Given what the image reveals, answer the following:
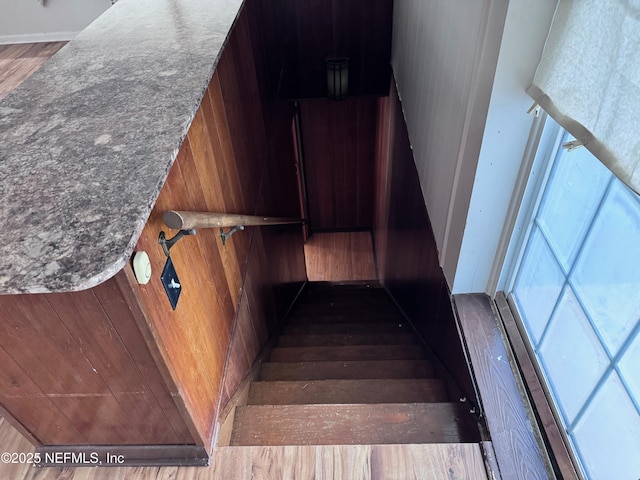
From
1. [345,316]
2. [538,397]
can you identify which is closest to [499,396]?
[538,397]

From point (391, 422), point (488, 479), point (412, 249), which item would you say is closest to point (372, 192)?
point (412, 249)

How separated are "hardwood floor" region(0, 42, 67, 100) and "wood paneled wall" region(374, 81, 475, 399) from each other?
7.38 feet

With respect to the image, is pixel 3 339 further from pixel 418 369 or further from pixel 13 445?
pixel 418 369

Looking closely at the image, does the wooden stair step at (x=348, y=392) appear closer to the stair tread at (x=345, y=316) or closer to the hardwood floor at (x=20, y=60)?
the stair tread at (x=345, y=316)

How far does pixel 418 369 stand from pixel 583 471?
1190mm

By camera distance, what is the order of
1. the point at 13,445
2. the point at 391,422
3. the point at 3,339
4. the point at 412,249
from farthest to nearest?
1. the point at 412,249
2. the point at 391,422
3. the point at 13,445
4. the point at 3,339

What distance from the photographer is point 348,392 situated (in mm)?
2059

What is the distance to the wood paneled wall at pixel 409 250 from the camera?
6.27 ft

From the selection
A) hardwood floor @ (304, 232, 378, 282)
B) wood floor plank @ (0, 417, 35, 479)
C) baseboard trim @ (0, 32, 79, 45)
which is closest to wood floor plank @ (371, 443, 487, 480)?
wood floor plank @ (0, 417, 35, 479)

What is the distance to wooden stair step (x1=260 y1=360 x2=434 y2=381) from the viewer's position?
2336mm

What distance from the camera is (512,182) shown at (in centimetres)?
134

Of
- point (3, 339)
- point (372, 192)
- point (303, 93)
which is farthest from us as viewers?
point (372, 192)

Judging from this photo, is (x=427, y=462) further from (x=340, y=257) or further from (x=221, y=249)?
(x=340, y=257)

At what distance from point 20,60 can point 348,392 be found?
115 inches
